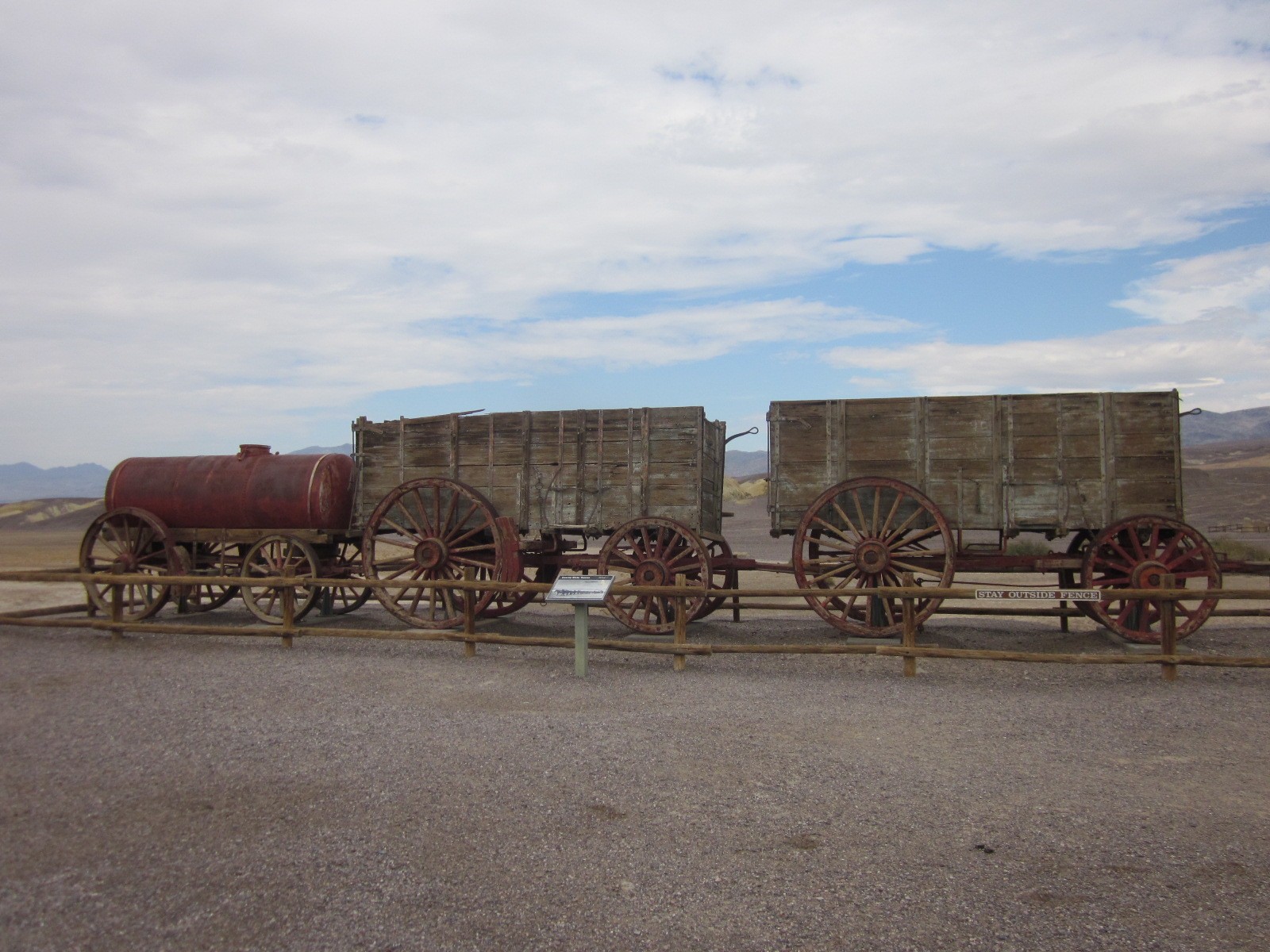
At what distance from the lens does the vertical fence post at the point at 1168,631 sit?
8320 millimetres

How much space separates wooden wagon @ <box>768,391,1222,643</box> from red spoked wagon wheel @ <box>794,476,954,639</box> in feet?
0.07

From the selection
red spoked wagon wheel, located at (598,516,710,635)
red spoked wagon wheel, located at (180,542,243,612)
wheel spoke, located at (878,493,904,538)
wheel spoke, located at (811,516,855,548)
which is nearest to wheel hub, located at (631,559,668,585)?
red spoked wagon wheel, located at (598,516,710,635)

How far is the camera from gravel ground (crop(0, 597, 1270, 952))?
12.9 feet

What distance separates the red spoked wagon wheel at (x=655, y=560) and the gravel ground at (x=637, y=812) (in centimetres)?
196

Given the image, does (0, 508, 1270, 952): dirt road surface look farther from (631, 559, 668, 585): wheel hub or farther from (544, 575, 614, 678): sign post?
(631, 559, 668, 585): wheel hub

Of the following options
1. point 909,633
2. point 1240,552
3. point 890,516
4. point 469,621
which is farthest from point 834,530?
point 1240,552

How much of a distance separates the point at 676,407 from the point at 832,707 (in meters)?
4.75

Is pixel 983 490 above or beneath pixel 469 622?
above

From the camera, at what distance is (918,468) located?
10609 mm

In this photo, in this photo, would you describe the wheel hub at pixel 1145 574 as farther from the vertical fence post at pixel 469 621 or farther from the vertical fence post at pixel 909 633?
the vertical fence post at pixel 469 621

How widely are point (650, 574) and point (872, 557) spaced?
257cm

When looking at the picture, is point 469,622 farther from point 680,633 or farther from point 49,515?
point 49,515

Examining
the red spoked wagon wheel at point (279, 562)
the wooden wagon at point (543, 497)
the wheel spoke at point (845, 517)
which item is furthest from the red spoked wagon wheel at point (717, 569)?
the red spoked wagon wheel at point (279, 562)

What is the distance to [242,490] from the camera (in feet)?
41.0
